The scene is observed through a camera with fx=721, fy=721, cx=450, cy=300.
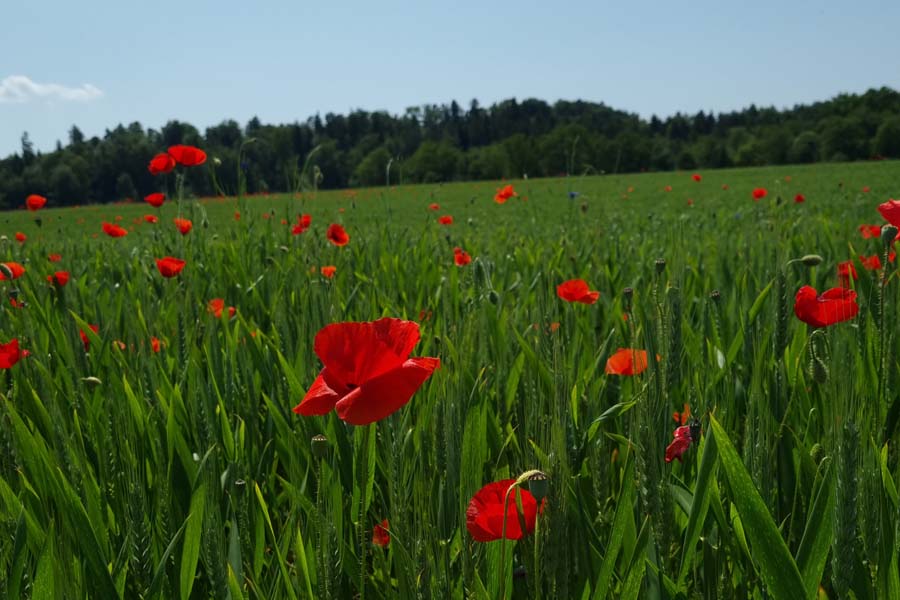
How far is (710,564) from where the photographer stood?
887 millimetres

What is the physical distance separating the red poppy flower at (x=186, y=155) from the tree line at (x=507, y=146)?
111mm

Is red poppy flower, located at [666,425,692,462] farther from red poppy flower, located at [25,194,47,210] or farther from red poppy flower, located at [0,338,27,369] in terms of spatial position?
red poppy flower, located at [25,194,47,210]

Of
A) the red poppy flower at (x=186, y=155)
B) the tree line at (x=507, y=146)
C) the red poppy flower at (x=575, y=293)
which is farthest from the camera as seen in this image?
the tree line at (x=507, y=146)

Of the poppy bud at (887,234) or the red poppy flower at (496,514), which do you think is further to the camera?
the poppy bud at (887,234)

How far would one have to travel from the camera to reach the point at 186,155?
3.14m

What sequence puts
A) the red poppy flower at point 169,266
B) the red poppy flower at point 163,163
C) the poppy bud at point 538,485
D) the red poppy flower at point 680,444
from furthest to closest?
1. the red poppy flower at point 163,163
2. the red poppy flower at point 169,266
3. the red poppy flower at point 680,444
4. the poppy bud at point 538,485

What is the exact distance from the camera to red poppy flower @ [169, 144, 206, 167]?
10.2 feet

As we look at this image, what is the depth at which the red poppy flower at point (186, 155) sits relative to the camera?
3.10 metres

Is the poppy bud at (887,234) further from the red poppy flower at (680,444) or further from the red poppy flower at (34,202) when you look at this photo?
the red poppy flower at (34,202)

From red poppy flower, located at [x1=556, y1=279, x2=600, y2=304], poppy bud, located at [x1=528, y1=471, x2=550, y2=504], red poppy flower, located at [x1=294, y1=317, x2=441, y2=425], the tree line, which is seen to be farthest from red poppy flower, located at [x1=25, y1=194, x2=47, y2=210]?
poppy bud, located at [x1=528, y1=471, x2=550, y2=504]

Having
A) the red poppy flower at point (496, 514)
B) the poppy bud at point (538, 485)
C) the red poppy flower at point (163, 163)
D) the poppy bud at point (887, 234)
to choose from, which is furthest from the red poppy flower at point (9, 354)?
the red poppy flower at point (163, 163)

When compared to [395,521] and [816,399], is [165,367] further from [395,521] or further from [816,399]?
[816,399]

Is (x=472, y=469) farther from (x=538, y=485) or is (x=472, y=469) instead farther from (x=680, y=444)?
(x=538, y=485)

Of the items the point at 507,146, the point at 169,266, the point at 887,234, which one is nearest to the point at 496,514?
the point at 887,234
